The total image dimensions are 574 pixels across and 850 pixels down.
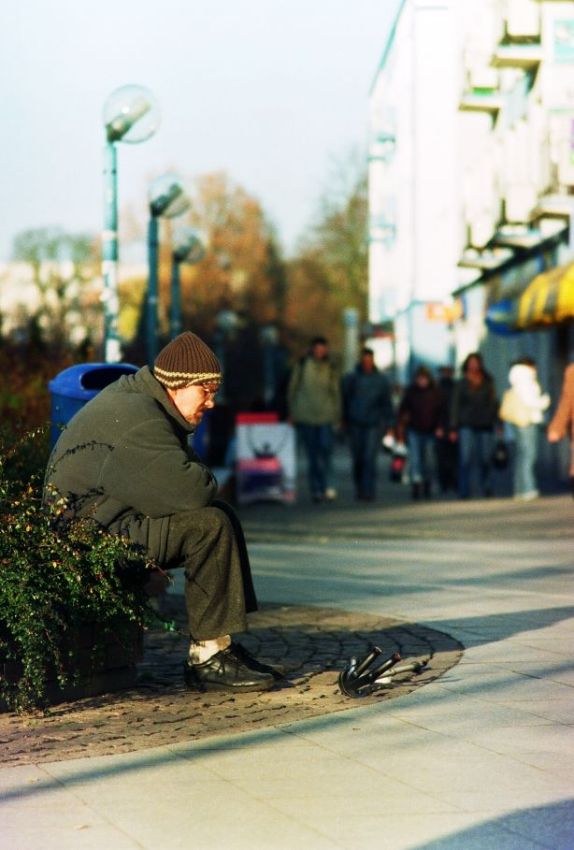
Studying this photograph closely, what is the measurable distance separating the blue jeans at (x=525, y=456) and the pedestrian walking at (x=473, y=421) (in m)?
0.65

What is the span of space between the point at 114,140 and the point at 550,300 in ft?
36.7

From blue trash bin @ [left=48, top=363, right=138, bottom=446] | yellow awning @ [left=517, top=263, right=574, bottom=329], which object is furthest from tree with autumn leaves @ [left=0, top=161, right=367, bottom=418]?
blue trash bin @ [left=48, top=363, right=138, bottom=446]

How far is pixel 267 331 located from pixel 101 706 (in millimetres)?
43426

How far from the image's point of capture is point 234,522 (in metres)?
7.42

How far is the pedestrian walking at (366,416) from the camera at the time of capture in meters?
22.3

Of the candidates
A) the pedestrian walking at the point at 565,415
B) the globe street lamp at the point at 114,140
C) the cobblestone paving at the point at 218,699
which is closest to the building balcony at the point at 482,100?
the pedestrian walking at the point at 565,415

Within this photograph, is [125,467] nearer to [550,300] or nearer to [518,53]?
[550,300]

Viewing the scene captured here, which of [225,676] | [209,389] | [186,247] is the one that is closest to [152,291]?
[186,247]

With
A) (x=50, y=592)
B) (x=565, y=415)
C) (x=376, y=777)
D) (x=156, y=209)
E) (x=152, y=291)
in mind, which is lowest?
(x=376, y=777)

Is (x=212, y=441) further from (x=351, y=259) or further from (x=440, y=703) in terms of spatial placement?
(x=351, y=259)

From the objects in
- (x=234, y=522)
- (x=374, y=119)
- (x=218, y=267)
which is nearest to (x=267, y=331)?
(x=374, y=119)

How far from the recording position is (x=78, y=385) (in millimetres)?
10078

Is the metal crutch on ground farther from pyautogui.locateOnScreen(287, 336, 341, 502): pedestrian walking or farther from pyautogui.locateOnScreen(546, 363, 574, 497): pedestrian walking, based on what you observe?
pyautogui.locateOnScreen(287, 336, 341, 502): pedestrian walking

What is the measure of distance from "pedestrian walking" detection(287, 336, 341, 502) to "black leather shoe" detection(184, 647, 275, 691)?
1443 cm
